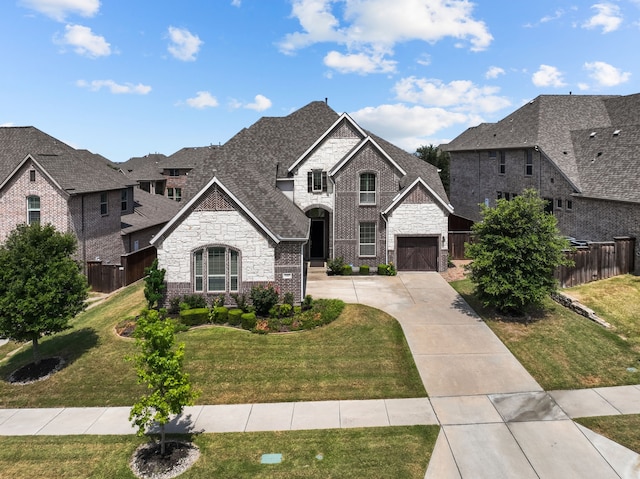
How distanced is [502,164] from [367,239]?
50.4 feet

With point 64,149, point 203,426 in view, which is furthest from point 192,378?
point 64,149

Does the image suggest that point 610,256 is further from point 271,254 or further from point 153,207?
point 153,207

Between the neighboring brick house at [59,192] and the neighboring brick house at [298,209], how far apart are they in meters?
6.92

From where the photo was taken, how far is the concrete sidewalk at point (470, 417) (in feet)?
34.3

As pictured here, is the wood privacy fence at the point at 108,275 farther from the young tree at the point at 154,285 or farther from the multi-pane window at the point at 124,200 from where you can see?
the young tree at the point at 154,285

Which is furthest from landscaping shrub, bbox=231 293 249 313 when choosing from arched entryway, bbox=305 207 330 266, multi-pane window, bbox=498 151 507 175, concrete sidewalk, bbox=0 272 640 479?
multi-pane window, bbox=498 151 507 175

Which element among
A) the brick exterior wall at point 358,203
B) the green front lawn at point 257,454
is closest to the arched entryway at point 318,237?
the brick exterior wall at point 358,203

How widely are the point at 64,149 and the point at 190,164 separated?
33943 millimetres

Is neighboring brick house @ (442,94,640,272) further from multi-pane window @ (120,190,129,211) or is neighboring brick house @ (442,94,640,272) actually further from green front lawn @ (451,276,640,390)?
multi-pane window @ (120,190,129,211)

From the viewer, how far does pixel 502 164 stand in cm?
3638

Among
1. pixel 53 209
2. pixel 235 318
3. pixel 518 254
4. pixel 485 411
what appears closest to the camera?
pixel 485 411

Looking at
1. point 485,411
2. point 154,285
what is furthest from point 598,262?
point 154,285

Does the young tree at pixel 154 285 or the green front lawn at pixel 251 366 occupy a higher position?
the young tree at pixel 154 285

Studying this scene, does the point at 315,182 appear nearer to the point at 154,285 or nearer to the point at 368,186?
the point at 368,186
